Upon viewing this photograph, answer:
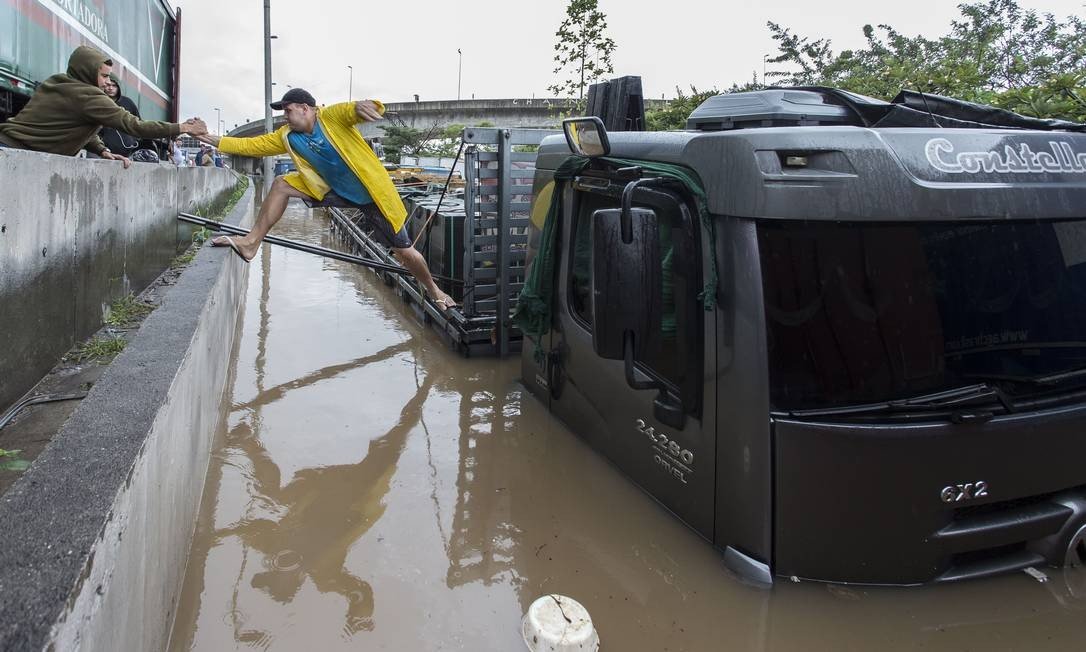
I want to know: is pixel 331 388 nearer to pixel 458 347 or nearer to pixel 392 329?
pixel 458 347

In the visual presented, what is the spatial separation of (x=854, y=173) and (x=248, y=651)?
2608 millimetres

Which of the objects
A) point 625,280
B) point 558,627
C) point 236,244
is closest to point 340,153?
point 236,244

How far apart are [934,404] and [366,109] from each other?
172 inches

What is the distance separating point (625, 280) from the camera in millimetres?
2818

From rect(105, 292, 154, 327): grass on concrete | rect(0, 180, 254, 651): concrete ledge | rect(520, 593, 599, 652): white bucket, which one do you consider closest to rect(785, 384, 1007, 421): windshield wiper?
rect(520, 593, 599, 652): white bucket

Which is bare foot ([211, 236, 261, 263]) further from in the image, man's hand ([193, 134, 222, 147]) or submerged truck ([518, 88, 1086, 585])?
submerged truck ([518, 88, 1086, 585])

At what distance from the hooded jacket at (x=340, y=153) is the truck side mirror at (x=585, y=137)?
7.50ft

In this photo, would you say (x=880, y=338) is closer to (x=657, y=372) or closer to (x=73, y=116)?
Answer: (x=657, y=372)

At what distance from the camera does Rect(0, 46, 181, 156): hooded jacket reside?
5.50 meters

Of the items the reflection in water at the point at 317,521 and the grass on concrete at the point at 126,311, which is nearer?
the reflection in water at the point at 317,521

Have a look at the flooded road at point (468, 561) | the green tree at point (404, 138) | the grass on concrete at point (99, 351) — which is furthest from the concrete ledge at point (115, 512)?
the green tree at point (404, 138)

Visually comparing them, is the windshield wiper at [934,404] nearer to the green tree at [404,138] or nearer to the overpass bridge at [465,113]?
the overpass bridge at [465,113]

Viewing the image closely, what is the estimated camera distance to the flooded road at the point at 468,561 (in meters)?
2.77

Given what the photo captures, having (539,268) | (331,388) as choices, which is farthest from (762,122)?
(331,388)
